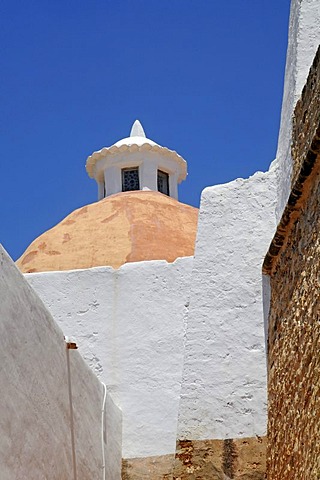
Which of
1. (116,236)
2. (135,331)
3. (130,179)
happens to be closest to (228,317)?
→ (135,331)

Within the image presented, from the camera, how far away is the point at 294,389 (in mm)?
4988

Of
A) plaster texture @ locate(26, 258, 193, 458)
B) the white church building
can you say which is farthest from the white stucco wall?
plaster texture @ locate(26, 258, 193, 458)

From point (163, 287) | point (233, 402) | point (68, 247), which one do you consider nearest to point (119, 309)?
point (163, 287)

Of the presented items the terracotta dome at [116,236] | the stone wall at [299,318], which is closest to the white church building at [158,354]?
the stone wall at [299,318]

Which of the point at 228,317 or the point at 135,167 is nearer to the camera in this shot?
the point at 228,317

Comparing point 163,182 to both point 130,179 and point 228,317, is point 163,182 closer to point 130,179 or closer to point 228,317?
point 130,179

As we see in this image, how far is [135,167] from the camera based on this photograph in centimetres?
1256

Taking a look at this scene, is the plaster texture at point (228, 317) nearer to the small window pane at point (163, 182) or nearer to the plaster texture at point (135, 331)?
the plaster texture at point (135, 331)

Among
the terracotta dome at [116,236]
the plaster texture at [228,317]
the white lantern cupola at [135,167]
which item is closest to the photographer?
the plaster texture at [228,317]

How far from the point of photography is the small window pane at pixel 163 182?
1266 cm

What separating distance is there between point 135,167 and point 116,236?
2.62 metres

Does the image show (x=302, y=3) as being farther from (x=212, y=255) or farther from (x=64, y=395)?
(x=64, y=395)

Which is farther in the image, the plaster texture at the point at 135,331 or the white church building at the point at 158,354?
the plaster texture at the point at 135,331

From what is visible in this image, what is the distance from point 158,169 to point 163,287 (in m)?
5.09
